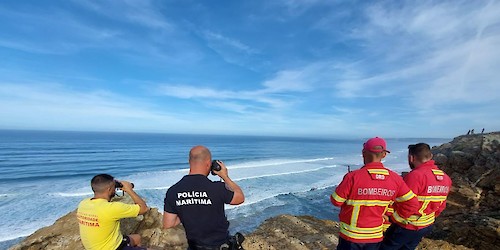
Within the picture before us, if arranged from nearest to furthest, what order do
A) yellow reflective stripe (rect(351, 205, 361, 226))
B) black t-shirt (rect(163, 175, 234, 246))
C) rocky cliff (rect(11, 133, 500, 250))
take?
1. black t-shirt (rect(163, 175, 234, 246))
2. yellow reflective stripe (rect(351, 205, 361, 226))
3. rocky cliff (rect(11, 133, 500, 250))

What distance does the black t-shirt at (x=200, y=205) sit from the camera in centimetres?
307

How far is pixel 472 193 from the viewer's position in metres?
11.1

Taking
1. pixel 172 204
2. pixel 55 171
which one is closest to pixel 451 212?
pixel 172 204

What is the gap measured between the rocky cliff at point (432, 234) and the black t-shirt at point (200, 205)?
4534 mm

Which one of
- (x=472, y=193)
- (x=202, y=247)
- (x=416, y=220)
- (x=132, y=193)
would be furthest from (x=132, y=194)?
(x=472, y=193)

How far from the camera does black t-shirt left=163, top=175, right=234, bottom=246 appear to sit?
3.07m

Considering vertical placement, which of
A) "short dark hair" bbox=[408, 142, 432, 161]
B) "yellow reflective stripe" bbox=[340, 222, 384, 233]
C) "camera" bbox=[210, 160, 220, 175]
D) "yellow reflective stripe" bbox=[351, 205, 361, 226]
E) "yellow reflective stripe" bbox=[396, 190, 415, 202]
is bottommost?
"yellow reflective stripe" bbox=[340, 222, 384, 233]

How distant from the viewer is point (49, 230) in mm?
7223

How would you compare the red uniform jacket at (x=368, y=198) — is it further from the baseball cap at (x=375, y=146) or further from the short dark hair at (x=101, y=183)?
the short dark hair at (x=101, y=183)

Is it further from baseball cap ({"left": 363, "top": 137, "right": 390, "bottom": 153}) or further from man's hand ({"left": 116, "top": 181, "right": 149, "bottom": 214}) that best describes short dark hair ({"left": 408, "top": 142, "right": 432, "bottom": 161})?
man's hand ({"left": 116, "top": 181, "right": 149, "bottom": 214})

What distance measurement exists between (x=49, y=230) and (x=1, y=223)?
1302 cm

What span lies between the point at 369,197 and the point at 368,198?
18mm

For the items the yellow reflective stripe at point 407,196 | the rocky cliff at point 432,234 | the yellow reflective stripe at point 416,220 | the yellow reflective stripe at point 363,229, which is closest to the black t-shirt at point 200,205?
the yellow reflective stripe at point 363,229

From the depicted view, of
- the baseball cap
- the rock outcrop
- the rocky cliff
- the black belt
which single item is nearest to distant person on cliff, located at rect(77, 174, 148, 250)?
the black belt
